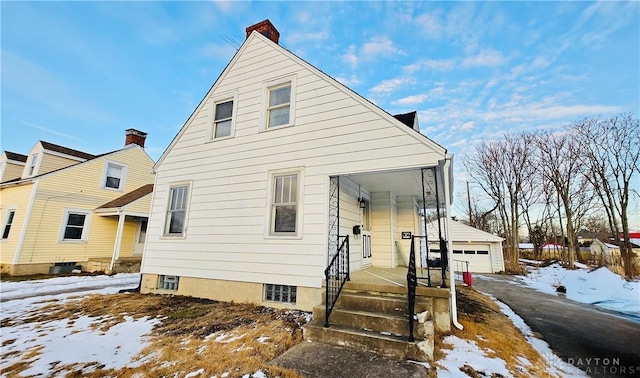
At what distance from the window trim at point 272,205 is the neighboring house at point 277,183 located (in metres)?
0.03

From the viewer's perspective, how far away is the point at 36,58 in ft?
Answer: 34.6

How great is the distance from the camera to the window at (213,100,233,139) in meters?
7.45

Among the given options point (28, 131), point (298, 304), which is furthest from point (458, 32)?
point (28, 131)

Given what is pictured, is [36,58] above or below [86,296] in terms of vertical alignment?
above

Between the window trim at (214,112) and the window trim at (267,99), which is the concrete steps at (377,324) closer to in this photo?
the window trim at (267,99)

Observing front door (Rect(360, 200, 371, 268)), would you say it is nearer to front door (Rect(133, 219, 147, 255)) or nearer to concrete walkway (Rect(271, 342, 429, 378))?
concrete walkway (Rect(271, 342, 429, 378))

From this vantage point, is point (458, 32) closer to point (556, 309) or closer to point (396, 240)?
point (396, 240)

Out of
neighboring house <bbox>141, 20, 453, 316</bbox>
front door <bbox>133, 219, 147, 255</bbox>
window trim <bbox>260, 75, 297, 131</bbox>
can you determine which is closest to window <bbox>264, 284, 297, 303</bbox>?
neighboring house <bbox>141, 20, 453, 316</bbox>

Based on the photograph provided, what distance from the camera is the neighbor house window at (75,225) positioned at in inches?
508

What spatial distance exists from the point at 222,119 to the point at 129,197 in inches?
437

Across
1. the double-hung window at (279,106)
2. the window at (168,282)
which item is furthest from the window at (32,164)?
the double-hung window at (279,106)

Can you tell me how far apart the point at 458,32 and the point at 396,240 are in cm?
738

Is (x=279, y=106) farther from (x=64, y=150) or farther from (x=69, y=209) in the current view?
(x=64, y=150)

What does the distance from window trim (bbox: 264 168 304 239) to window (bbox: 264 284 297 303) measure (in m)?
1.19
